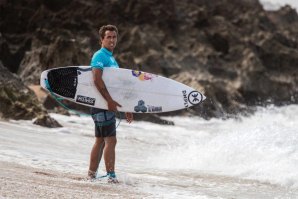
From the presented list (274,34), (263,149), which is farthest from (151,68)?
(263,149)

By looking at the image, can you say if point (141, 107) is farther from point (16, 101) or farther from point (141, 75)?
point (16, 101)

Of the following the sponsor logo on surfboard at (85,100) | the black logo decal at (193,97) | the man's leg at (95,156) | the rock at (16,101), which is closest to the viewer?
the man's leg at (95,156)

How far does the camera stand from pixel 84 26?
3291cm

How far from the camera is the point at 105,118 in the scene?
451 centimetres

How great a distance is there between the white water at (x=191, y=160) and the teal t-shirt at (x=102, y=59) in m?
1.04

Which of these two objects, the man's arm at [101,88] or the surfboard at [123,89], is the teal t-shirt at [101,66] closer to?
the man's arm at [101,88]

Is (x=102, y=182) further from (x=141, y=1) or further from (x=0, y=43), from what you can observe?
(x=141, y=1)

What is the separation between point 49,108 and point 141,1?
2494 cm

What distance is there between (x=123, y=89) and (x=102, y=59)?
735 millimetres

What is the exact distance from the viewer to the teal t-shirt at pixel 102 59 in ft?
14.9

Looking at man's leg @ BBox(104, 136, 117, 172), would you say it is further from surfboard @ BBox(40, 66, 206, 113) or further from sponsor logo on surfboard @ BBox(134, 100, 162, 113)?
sponsor logo on surfboard @ BBox(134, 100, 162, 113)

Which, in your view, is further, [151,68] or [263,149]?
[151,68]

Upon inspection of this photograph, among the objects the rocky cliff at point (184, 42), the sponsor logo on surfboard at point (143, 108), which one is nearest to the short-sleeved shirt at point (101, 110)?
the sponsor logo on surfboard at point (143, 108)

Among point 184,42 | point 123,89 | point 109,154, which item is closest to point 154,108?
point 123,89
